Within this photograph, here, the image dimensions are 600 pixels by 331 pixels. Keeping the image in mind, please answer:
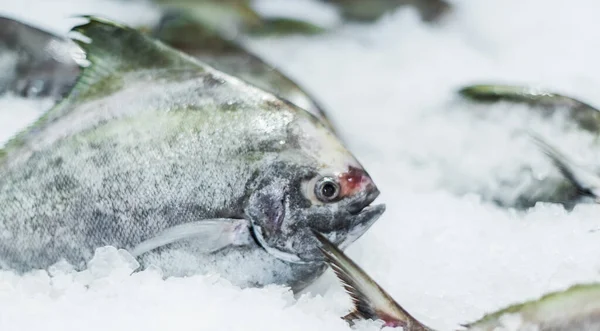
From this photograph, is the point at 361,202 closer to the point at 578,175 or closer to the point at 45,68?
the point at 578,175

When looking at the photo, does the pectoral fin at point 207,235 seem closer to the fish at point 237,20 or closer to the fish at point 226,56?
the fish at point 226,56

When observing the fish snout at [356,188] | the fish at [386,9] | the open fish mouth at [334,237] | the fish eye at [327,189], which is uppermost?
the fish at [386,9]

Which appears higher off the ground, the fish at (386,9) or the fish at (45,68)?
the fish at (386,9)

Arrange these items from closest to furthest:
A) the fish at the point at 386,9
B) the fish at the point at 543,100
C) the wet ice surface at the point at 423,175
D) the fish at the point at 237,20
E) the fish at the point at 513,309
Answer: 1. the fish at the point at 513,309
2. the wet ice surface at the point at 423,175
3. the fish at the point at 543,100
4. the fish at the point at 237,20
5. the fish at the point at 386,9

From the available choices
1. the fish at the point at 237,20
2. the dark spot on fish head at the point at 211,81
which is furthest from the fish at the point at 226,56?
the dark spot on fish head at the point at 211,81

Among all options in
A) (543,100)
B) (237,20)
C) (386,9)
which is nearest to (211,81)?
(543,100)

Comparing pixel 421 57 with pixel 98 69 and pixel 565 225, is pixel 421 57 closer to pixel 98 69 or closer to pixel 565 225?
pixel 565 225

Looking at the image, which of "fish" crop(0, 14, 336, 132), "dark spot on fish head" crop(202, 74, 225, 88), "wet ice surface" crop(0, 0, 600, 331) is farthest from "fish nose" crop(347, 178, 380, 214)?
"fish" crop(0, 14, 336, 132)

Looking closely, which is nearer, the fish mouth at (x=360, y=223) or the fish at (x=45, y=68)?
the fish mouth at (x=360, y=223)

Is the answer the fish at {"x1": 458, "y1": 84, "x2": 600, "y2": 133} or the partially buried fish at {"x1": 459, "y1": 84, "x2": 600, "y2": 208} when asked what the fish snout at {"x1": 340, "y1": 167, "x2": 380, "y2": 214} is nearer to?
the partially buried fish at {"x1": 459, "y1": 84, "x2": 600, "y2": 208}
